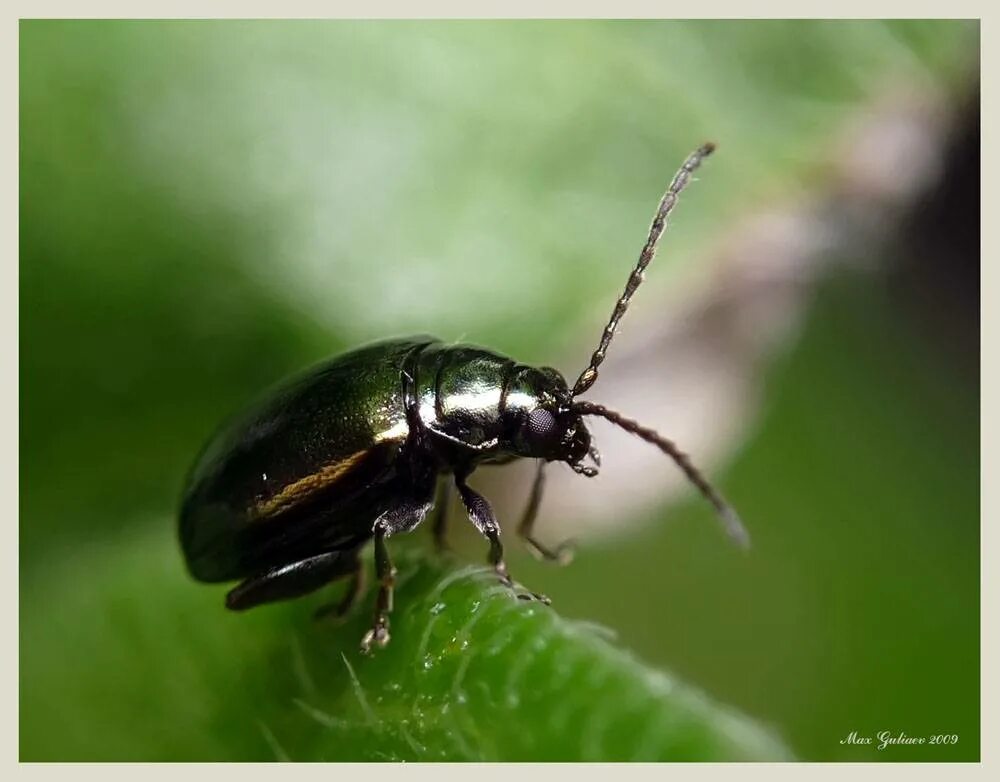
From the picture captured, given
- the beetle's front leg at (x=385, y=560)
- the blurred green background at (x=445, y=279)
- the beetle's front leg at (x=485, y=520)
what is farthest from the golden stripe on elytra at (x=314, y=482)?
the blurred green background at (x=445, y=279)

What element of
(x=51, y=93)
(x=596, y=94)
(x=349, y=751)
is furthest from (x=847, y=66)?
(x=349, y=751)

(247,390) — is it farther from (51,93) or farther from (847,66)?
(847,66)

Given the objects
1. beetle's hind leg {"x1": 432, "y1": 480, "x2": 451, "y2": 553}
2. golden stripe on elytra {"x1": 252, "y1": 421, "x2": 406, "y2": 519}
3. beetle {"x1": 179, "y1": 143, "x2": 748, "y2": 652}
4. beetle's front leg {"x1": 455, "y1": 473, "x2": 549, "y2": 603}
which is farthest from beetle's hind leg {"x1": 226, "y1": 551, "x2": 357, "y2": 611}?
beetle's hind leg {"x1": 432, "y1": 480, "x2": 451, "y2": 553}

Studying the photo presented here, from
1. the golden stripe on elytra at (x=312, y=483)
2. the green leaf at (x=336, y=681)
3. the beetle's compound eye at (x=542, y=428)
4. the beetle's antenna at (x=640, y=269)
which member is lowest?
the green leaf at (x=336, y=681)

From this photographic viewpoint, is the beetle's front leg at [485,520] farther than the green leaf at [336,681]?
Yes

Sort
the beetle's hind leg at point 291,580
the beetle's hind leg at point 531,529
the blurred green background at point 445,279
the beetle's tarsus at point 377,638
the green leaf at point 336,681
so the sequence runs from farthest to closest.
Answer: the blurred green background at point 445,279 → the beetle's hind leg at point 531,529 → the beetle's hind leg at point 291,580 → the beetle's tarsus at point 377,638 → the green leaf at point 336,681

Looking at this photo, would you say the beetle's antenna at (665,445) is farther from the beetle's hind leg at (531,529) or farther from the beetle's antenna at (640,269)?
the beetle's hind leg at (531,529)

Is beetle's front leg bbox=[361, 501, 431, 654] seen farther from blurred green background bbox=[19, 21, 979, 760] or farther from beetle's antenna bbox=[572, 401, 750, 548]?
blurred green background bbox=[19, 21, 979, 760]

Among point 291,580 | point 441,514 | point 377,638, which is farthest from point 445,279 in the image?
point 377,638
